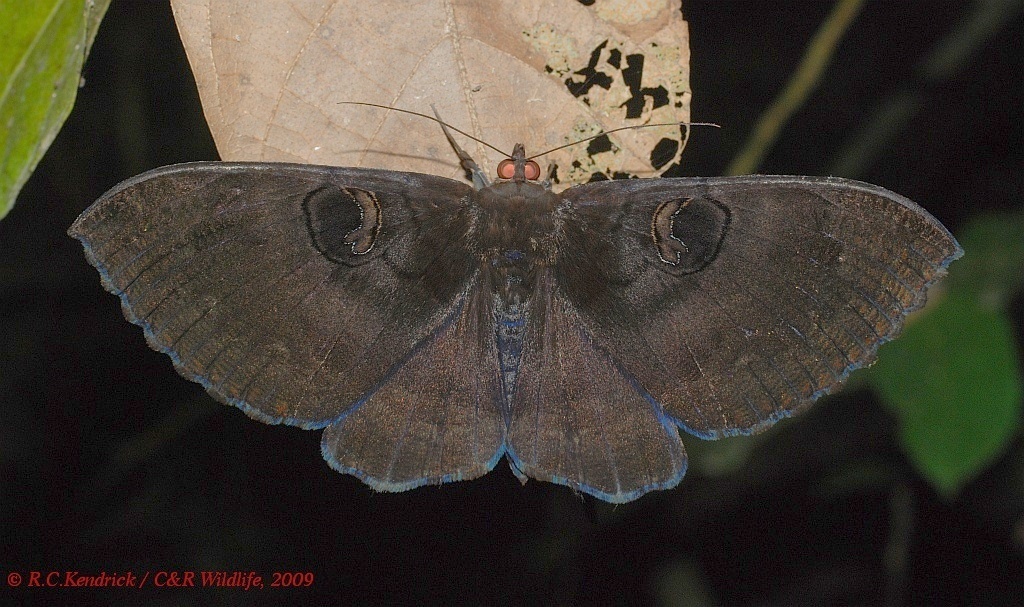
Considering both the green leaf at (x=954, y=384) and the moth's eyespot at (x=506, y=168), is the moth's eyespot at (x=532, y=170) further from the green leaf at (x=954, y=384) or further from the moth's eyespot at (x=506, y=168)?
the green leaf at (x=954, y=384)

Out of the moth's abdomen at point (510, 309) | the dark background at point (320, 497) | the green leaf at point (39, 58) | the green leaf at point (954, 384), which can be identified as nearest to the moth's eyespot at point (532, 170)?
the moth's abdomen at point (510, 309)

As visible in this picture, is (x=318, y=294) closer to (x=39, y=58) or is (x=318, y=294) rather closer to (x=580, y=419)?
(x=580, y=419)

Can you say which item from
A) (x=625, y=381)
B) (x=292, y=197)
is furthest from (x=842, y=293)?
(x=292, y=197)

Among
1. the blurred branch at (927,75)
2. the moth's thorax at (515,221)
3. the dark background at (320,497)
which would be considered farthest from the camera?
the blurred branch at (927,75)

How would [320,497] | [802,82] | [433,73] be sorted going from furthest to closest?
[320,497]
[802,82]
[433,73]

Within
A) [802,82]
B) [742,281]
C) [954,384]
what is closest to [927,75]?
[802,82]

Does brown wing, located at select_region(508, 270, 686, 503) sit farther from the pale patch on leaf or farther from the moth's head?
the pale patch on leaf
